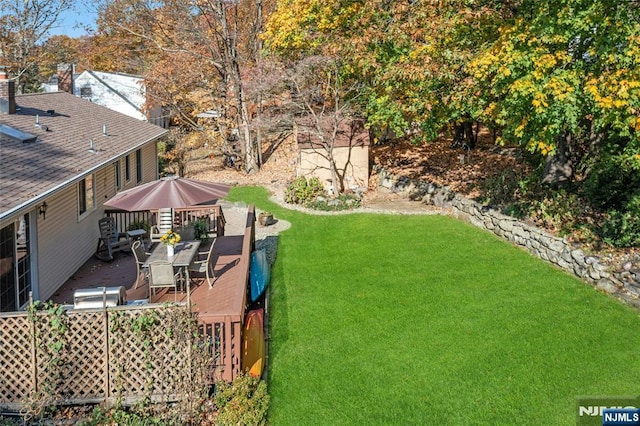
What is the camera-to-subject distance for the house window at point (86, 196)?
14.3 metres

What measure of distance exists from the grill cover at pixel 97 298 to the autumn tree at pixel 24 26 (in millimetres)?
35249

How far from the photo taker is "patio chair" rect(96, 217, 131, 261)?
14.6m

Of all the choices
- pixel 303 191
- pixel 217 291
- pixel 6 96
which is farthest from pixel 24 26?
pixel 217 291

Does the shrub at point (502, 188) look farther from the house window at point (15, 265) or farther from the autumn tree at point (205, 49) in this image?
the autumn tree at point (205, 49)

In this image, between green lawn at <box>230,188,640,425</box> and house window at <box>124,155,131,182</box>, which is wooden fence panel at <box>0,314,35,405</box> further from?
house window at <box>124,155,131,182</box>

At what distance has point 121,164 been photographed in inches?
734

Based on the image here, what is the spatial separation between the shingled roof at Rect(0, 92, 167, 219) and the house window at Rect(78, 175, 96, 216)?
1014 millimetres

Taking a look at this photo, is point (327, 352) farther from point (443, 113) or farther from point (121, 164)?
point (121, 164)

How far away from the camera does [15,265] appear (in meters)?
10.2

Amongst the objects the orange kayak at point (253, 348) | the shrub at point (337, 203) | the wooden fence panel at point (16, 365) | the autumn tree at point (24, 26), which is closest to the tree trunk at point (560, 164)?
the shrub at point (337, 203)

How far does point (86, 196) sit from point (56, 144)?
6.42ft

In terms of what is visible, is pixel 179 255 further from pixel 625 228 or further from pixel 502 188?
pixel 502 188

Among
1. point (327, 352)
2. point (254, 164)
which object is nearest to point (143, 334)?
point (327, 352)

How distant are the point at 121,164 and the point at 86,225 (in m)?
4.59
